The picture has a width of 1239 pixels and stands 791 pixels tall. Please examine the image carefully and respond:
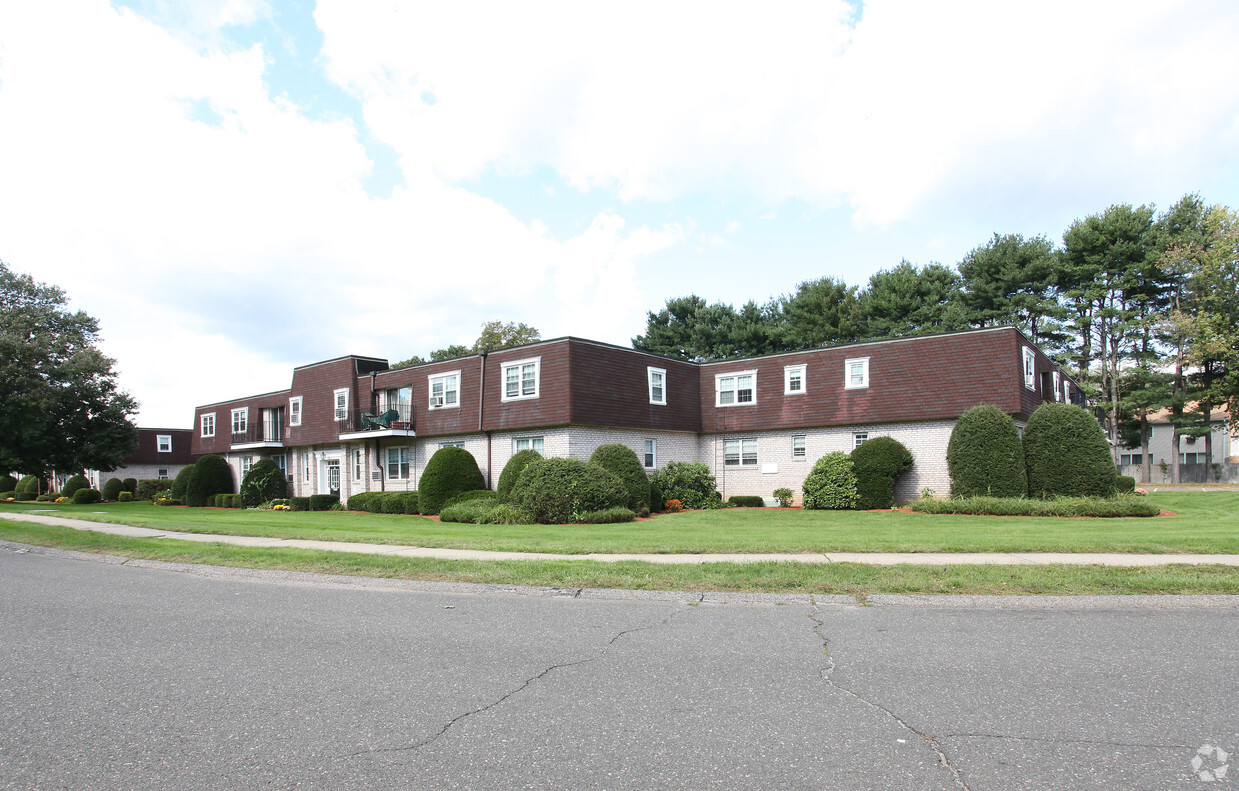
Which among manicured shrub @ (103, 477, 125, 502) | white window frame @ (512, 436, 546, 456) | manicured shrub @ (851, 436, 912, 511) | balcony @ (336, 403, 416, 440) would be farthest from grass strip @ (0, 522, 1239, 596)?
manicured shrub @ (103, 477, 125, 502)

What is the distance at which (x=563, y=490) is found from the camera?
72.9ft

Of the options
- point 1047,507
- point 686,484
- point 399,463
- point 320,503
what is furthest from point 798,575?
point 320,503

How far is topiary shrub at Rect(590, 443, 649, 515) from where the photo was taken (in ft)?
82.9

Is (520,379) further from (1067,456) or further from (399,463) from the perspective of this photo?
(1067,456)

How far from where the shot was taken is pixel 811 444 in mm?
30125

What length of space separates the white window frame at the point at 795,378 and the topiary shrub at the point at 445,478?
13.4m

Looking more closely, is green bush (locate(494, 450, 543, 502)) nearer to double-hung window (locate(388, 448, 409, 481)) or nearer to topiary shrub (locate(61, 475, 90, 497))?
double-hung window (locate(388, 448, 409, 481))

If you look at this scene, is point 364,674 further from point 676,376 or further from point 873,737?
point 676,376

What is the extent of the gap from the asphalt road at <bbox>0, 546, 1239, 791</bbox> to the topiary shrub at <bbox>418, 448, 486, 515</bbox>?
1937 cm

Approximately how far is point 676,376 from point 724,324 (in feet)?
86.2

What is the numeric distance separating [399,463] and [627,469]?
14.2 m

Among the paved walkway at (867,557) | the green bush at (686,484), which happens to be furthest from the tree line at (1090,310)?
the paved walkway at (867,557)

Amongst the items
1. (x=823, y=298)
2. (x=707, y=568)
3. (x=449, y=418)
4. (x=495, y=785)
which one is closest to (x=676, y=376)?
(x=449, y=418)

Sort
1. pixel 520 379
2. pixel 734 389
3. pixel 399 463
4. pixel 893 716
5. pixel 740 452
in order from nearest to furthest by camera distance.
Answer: pixel 893 716 < pixel 520 379 < pixel 740 452 < pixel 734 389 < pixel 399 463
